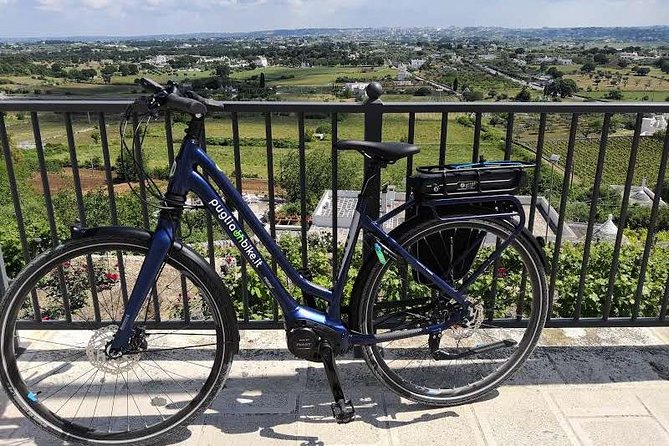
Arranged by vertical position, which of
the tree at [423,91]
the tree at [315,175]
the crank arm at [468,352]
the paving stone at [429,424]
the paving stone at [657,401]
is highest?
the crank arm at [468,352]

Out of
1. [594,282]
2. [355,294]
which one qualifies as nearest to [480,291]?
[594,282]

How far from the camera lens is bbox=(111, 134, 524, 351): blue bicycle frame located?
1922mm

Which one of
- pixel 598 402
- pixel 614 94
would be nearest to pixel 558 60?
pixel 614 94

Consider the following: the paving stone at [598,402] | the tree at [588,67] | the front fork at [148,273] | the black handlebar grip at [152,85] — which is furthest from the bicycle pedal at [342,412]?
the tree at [588,67]

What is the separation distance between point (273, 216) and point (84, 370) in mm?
1149

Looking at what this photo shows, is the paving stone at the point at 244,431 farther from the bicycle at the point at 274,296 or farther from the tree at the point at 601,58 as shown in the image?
the tree at the point at 601,58

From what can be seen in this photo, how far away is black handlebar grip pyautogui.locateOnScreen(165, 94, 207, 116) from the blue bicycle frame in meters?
0.13

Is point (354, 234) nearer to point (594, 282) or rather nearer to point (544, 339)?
point (544, 339)

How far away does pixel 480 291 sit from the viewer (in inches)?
122

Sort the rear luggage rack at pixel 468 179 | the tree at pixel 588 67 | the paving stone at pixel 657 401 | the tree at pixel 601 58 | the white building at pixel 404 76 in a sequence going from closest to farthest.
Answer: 1. the rear luggage rack at pixel 468 179
2. the paving stone at pixel 657 401
3. the white building at pixel 404 76
4. the tree at pixel 588 67
5. the tree at pixel 601 58

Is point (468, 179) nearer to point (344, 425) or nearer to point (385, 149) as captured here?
point (385, 149)

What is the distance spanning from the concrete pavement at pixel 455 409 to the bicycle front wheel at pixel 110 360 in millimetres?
142

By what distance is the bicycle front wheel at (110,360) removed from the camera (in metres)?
1.95

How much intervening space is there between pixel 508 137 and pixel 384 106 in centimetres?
60
